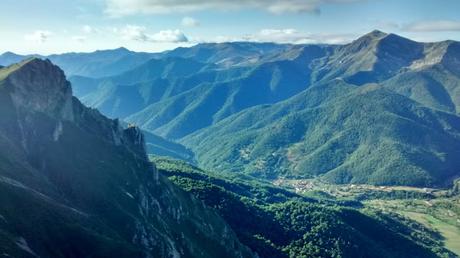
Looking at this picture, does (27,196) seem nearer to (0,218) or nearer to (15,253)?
(0,218)

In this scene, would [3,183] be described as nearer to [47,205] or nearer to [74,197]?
[47,205]

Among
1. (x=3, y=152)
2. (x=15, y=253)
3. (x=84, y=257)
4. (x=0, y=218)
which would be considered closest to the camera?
(x=15, y=253)

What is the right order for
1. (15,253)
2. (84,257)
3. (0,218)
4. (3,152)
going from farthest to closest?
(3,152) < (84,257) < (0,218) < (15,253)

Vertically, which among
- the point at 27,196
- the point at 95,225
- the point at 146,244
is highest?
the point at 27,196

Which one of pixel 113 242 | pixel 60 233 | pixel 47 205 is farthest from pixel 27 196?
pixel 113 242

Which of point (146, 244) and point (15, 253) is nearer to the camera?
point (15, 253)

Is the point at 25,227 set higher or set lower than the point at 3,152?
lower

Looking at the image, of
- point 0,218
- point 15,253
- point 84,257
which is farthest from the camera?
point 84,257

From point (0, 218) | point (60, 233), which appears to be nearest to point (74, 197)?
point (60, 233)

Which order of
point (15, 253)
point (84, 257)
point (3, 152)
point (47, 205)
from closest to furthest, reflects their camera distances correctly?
point (15, 253)
point (84, 257)
point (47, 205)
point (3, 152)
